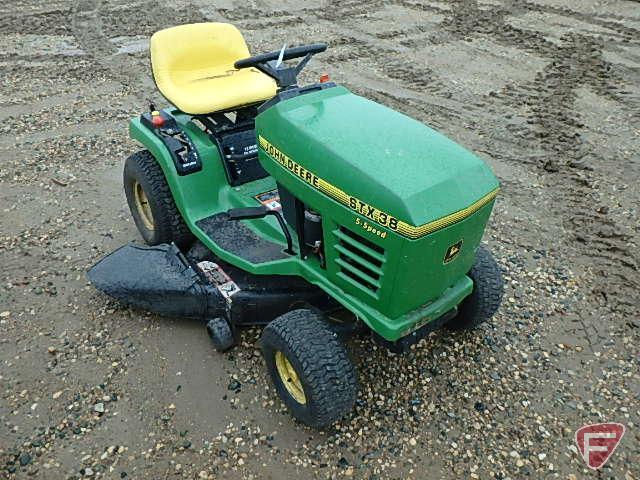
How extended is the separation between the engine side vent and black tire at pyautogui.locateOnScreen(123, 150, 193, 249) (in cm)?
136

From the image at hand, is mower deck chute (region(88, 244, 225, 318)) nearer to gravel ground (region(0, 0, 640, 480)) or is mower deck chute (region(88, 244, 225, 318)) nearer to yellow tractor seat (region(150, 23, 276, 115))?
gravel ground (region(0, 0, 640, 480))

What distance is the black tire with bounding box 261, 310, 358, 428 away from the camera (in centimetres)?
230

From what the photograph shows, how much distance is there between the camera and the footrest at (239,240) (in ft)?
9.23

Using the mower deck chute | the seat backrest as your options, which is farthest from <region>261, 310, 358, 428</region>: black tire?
the seat backrest

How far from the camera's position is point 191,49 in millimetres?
3473

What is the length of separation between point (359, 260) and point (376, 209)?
0.28 metres

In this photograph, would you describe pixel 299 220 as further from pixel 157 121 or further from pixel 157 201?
pixel 157 121

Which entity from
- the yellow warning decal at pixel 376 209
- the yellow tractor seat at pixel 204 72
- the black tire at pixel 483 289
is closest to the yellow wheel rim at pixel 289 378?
the yellow warning decal at pixel 376 209

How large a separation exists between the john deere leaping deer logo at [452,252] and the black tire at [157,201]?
1.77 m

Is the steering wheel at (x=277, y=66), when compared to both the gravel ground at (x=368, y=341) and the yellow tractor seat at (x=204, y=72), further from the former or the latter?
the gravel ground at (x=368, y=341)

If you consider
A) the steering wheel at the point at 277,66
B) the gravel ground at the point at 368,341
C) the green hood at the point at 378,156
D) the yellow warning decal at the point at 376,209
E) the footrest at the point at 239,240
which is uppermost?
the steering wheel at the point at 277,66

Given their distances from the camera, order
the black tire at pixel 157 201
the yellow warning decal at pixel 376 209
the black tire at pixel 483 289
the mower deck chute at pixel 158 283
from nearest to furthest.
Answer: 1. the yellow warning decal at pixel 376 209
2. the black tire at pixel 483 289
3. the mower deck chute at pixel 158 283
4. the black tire at pixel 157 201

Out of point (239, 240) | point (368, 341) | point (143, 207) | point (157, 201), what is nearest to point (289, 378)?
point (368, 341)

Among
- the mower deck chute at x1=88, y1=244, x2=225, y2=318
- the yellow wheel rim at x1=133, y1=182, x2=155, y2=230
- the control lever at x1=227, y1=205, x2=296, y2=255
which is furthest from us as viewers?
the yellow wheel rim at x1=133, y1=182, x2=155, y2=230
